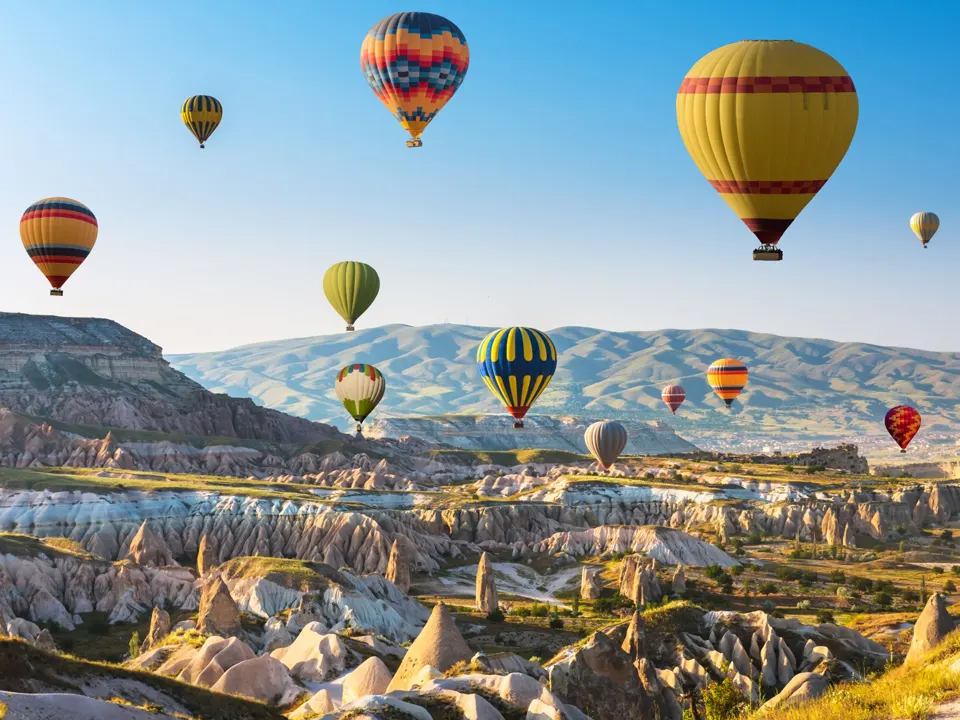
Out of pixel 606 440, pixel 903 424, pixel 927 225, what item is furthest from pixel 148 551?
pixel 903 424

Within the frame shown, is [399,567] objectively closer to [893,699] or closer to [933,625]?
[933,625]

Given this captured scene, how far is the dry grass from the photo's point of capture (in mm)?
28547

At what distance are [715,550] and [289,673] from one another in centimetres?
7565

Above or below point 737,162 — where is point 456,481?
below

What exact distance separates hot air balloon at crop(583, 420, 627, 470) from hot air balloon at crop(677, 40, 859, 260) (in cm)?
9216

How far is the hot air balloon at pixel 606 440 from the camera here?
482 feet

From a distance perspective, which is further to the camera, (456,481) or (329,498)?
(456,481)

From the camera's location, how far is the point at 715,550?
124625mm

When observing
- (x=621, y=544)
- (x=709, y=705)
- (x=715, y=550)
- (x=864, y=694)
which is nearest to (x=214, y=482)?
(x=621, y=544)

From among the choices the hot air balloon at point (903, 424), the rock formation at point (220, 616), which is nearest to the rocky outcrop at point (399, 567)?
the rock formation at point (220, 616)

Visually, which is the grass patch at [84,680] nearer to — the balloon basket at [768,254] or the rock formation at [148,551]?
the balloon basket at [768,254]

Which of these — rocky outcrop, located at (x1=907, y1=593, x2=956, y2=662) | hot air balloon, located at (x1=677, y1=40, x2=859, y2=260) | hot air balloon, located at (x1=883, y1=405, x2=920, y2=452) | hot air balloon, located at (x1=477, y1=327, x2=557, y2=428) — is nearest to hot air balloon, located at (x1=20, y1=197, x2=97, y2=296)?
hot air balloon, located at (x1=477, y1=327, x2=557, y2=428)

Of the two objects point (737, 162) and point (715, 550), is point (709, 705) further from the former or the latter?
point (715, 550)

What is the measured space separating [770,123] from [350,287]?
7861cm
